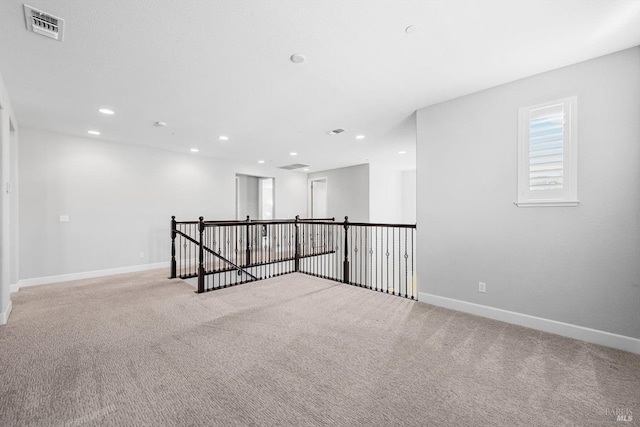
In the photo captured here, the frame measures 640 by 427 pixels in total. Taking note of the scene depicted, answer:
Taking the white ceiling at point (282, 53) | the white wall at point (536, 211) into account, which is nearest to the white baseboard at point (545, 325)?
the white wall at point (536, 211)

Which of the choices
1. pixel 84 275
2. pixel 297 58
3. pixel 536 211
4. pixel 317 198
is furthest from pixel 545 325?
pixel 317 198

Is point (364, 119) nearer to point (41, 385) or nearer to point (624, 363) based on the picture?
point (624, 363)

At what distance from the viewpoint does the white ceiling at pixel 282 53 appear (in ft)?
6.38

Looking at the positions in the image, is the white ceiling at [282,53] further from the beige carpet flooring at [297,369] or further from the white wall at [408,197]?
the white wall at [408,197]

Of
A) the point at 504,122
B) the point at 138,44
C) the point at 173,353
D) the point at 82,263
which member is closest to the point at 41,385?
the point at 173,353

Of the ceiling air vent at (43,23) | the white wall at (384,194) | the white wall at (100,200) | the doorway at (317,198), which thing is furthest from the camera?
the doorway at (317,198)

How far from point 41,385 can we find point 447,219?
164 inches

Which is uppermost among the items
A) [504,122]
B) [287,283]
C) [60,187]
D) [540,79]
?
[540,79]

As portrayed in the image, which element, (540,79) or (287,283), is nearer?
(540,79)

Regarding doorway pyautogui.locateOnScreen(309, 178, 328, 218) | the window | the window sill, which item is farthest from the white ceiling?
doorway pyautogui.locateOnScreen(309, 178, 328, 218)

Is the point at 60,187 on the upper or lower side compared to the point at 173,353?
upper

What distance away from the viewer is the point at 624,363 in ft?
7.15

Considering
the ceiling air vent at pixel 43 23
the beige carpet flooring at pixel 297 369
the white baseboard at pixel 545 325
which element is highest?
the ceiling air vent at pixel 43 23

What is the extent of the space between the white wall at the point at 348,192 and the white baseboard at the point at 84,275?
5088 mm
